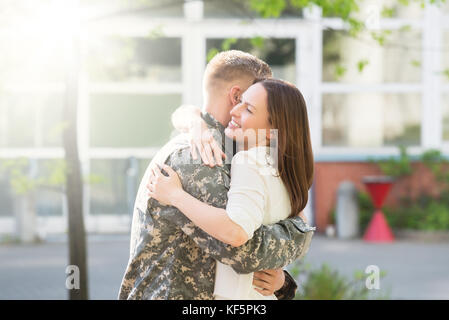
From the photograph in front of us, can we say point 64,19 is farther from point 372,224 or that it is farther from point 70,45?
point 372,224

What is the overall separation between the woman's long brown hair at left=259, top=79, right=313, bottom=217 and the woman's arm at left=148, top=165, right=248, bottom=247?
334 millimetres

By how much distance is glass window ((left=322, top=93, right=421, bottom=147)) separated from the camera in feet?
37.9

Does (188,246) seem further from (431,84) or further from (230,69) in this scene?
(431,84)

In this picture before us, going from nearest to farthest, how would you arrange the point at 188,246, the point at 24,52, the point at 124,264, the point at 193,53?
the point at 188,246 → the point at 24,52 → the point at 124,264 → the point at 193,53

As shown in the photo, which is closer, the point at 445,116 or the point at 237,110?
the point at 237,110

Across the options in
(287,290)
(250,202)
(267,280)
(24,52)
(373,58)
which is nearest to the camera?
(250,202)

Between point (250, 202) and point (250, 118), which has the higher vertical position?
point (250, 118)

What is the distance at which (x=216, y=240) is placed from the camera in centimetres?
226

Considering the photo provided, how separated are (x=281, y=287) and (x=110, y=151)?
916 centimetres

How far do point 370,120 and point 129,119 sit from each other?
4.16 m

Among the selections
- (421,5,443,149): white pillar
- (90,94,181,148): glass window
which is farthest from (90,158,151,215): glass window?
(421,5,443,149): white pillar

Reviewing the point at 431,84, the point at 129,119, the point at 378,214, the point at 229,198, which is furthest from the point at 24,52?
the point at 431,84

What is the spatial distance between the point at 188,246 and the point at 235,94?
1.96 ft

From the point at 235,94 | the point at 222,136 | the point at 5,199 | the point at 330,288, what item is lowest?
the point at 330,288
